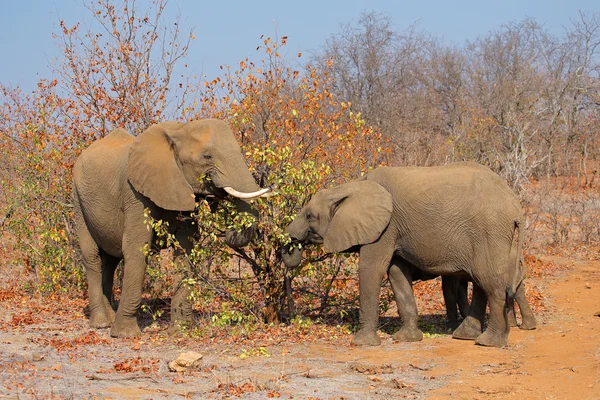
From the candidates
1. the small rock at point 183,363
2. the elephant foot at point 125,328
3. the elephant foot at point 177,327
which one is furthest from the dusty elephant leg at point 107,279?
the small rock at point 183,363

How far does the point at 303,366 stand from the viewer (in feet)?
27.0

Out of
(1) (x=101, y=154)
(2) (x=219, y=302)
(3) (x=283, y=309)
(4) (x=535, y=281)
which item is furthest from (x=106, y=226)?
(4) (x=535, y=281)

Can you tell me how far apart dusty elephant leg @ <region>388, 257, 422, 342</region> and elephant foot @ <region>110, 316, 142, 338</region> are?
310 centimetres

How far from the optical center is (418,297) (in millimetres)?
12414

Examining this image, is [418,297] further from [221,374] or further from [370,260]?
[221,374]

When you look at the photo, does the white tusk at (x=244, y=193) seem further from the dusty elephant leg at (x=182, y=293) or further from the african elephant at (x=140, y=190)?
the dusty elephant leg at (x=182, y=293)

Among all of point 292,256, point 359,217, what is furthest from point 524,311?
point 292,256

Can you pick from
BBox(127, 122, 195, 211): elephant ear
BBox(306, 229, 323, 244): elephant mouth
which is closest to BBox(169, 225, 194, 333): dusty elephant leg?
BBox(127, 122, 195, 211): elephant ear

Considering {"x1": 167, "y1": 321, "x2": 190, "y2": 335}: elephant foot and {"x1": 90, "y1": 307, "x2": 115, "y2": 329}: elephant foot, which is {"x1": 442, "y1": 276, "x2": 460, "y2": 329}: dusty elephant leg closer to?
{"x1": 167, "y1": 321, "x2": 190, "y2": 335}: elephant foot

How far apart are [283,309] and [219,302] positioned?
35.5 inches

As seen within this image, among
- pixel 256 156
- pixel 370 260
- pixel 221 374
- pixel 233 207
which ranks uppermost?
pixel 256 156

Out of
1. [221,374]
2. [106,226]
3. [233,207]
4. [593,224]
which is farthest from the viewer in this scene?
[593,224]

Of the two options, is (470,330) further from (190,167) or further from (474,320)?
(190,167)

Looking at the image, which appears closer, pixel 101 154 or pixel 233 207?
pixel 233 207
